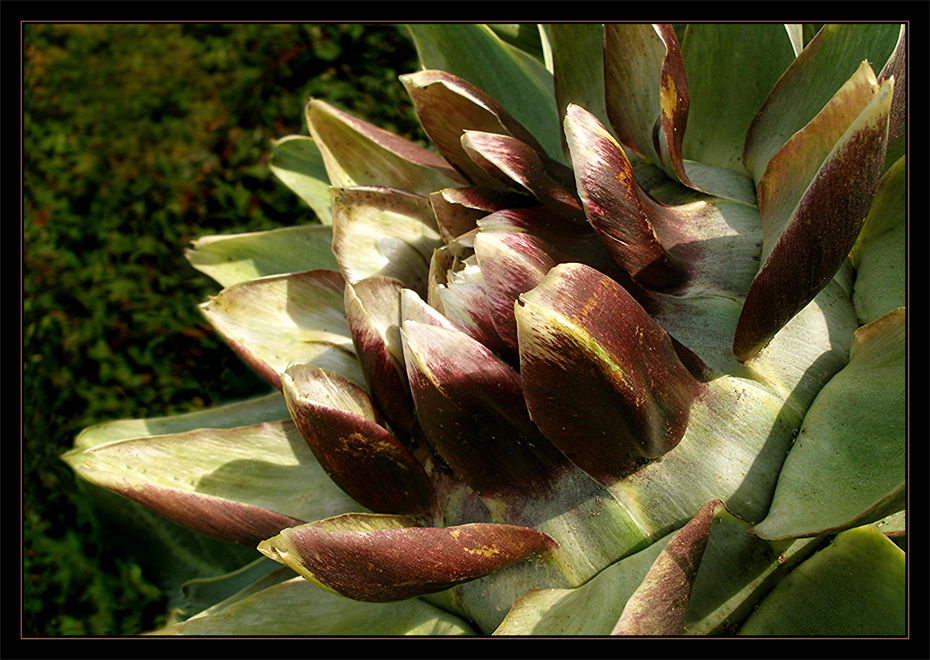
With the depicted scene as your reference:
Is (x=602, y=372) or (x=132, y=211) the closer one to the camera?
(x=602, y=372)

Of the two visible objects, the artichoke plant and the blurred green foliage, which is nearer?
the artichoke plant

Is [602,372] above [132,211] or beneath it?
beneath

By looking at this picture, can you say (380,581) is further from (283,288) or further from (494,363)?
(283,288)

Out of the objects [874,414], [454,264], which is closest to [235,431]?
[454,264]
